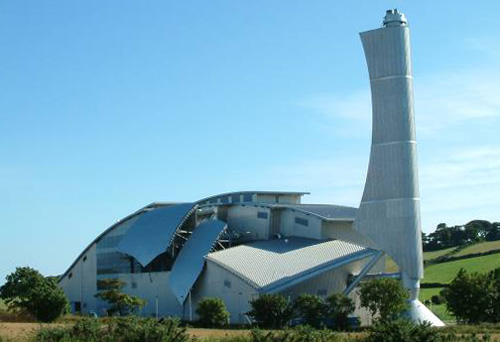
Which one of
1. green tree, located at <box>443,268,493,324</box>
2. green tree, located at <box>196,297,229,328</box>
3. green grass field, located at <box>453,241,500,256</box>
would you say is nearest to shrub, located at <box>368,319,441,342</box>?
green tree, located at <box>443,268,493,324</box>

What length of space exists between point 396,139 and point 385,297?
38.7ft

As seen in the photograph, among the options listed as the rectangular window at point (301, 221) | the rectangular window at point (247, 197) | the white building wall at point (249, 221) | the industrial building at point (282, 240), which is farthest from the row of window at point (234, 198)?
the rectangular window at point (301, 221)

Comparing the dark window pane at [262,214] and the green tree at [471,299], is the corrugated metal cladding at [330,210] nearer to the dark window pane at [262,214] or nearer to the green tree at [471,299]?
the dark window pane at [262,214]

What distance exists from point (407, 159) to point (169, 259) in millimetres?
29369

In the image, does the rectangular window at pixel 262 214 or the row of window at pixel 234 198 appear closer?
the rectangular window at pixel 262 214

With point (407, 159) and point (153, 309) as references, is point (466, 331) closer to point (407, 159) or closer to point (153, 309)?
point (407, 159)

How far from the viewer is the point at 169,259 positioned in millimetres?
85812

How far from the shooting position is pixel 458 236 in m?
140

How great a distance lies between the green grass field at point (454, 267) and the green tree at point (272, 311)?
127 feet

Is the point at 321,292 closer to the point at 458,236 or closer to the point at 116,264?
the point at 116,264

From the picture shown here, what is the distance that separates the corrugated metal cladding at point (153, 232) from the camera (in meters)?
83.4

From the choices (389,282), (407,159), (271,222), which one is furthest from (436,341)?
(271,222)

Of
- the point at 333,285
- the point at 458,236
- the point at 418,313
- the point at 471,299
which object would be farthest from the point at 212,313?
the point at 458,236

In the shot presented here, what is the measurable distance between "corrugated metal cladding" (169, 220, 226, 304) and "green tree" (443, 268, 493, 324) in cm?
2422
